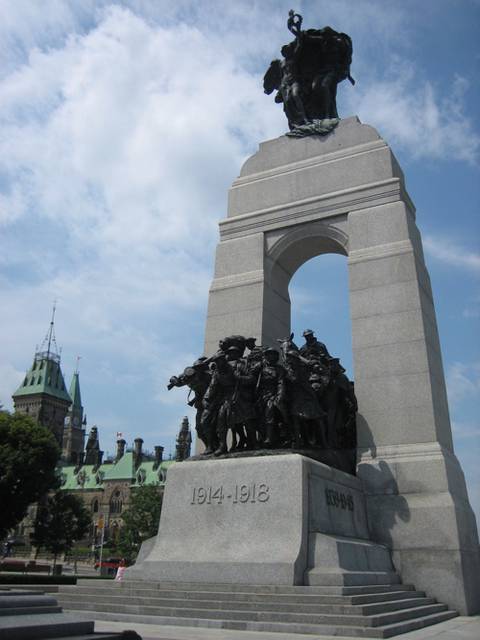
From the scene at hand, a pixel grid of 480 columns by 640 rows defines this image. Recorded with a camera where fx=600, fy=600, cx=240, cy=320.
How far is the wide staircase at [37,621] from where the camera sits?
15.4 ft

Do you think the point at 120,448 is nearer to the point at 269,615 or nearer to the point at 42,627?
the point at 269,615

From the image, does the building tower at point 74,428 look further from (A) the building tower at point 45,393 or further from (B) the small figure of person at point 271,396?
(B) the small figure of person at point 271,396

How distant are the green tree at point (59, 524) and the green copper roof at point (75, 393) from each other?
320 feet

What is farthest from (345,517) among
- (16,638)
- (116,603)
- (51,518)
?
(51,518)

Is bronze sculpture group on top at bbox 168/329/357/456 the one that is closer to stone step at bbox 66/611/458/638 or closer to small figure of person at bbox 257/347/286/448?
small figure of person at bbox 257/347/286/448

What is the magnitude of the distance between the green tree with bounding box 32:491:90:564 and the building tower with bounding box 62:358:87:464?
291 feet

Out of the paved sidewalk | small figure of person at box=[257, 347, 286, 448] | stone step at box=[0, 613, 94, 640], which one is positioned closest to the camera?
stone step at box=[0, 613, 94, 640]

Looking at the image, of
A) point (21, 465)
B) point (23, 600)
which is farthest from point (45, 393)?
point (23, 600)

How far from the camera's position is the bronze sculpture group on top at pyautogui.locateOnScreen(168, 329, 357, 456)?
1266 cm

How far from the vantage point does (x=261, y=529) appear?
35.1 ft

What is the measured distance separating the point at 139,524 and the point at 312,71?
4691cm

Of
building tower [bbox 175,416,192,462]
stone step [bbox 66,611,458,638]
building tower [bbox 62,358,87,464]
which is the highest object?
building tower [bbox 62,358,87,464]

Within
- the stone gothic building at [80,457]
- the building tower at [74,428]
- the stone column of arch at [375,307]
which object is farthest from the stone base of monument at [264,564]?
the building tower at [74,428]

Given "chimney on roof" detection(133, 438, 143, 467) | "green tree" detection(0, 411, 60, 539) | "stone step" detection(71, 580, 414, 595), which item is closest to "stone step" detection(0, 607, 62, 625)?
"stone step" detection(71, 580, 414, 595)
